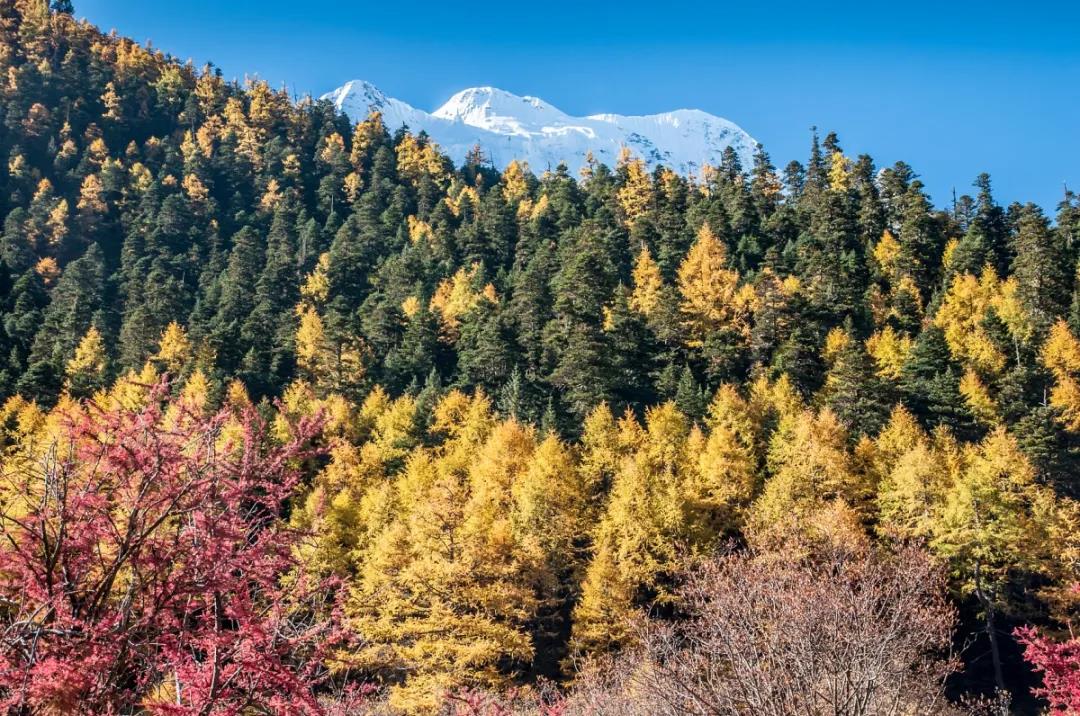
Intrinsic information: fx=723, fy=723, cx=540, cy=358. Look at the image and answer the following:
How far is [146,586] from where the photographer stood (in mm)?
3416

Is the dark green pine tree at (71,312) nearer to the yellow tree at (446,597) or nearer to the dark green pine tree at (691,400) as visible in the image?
the yellow tree at (446,597)

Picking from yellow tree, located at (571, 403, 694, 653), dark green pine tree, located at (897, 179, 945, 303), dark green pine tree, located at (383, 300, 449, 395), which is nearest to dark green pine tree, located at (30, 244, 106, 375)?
dark green pine tree, located at (383, 300, 449, 395)

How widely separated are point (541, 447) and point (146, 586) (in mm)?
29233

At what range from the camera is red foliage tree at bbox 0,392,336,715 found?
2949mm

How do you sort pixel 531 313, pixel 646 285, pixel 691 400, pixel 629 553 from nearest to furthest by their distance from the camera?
pixel 629 553 < pixel 691 400 < pixel 531 313 < pixel 646 285

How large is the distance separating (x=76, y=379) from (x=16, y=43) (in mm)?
91817

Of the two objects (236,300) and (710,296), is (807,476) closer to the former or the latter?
(710,296)

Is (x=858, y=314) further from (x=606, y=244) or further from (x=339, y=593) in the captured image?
(x=339, y=593)

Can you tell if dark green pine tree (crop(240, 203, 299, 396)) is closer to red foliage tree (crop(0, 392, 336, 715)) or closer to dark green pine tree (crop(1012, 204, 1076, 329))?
red foliage tree (crop(0, 392, 336, 715))

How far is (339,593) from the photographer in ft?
13.1

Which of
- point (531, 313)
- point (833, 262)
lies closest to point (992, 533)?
point (833, 262)

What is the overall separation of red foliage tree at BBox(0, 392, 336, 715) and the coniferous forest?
28 millimetres

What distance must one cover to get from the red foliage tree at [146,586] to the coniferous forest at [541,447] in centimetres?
3

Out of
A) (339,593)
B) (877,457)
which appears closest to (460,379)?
(877,457)
